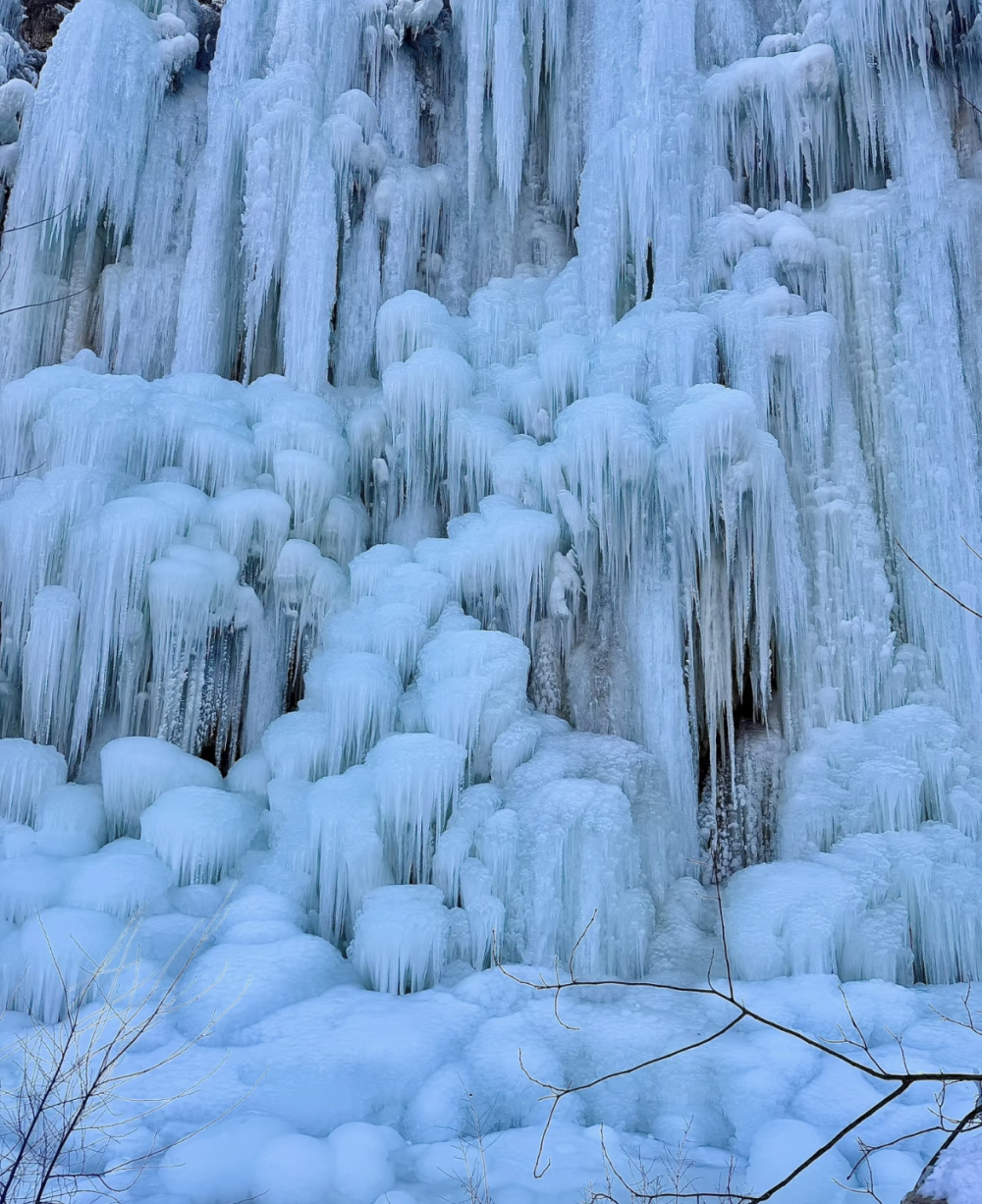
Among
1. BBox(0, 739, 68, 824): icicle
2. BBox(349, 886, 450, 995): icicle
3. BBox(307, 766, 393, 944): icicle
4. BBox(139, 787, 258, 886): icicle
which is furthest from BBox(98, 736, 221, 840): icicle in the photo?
BBox(349, 886, 450, 995): icicle

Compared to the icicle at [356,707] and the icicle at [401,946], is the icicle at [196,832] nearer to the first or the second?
the icicle at [356,707]

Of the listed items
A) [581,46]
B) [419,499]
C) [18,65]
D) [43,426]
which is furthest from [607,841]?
[18,65]

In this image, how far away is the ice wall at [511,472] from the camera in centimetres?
564

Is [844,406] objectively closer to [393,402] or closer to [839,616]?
[839,616]

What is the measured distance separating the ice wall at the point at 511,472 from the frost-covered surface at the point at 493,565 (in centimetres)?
3

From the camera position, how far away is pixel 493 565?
21.8 ft

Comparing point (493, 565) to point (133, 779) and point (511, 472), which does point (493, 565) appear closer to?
point (511, 472)

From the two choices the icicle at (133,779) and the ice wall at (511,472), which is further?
the icicle at (133,779)

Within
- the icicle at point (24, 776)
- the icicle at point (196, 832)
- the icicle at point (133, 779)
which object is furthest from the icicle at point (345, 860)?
the icicle at point (24, 776)

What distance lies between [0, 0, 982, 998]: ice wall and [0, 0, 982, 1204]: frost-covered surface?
0.03 m

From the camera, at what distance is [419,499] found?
7.70 m

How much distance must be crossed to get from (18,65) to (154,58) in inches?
54.6

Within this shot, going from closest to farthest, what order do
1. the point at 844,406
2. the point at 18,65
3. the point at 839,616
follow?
1. the point at 839,616
2. the point at 844,406
3. the point at 18,65

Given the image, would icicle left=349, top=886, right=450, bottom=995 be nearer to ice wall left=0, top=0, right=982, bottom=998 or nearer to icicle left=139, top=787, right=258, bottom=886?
ice wall left=0, top=0, right=982, bottom=998
